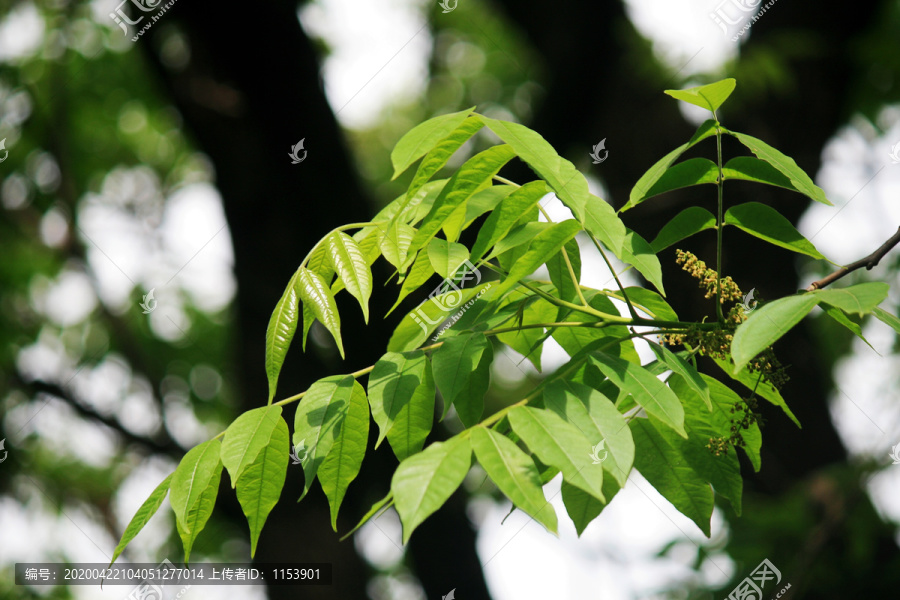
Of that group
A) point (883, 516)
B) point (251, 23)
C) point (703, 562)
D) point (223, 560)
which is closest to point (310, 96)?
point (251, 23)

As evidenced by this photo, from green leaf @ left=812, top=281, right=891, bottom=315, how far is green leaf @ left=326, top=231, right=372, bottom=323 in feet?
2.75

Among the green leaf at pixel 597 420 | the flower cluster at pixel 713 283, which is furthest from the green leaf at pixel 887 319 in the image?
the green leaf at pixel 597 420

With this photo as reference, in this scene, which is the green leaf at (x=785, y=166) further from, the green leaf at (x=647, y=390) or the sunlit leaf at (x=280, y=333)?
the sunlit leaf at (x=280, y=333)

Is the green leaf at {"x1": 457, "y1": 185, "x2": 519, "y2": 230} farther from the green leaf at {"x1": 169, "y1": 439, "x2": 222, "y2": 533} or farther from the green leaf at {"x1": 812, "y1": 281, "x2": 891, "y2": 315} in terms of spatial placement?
the green leaf at {"x1": 169, "y1": 439, "x2": 222, "y2": 533}

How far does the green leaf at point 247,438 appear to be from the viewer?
1230 mm

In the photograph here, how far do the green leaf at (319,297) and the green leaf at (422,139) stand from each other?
0.98 feet

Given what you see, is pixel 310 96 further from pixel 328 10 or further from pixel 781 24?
pixel 328 10

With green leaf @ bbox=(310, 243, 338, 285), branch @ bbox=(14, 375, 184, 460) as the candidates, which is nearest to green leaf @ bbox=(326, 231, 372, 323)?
green leaf @ bbox=(310, 243, 338, 285)

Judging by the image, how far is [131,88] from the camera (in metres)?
7.67

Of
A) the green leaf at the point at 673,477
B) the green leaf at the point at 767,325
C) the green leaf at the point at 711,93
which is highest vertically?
the green leaf at the point at 711,93

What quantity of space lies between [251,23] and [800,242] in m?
3.48

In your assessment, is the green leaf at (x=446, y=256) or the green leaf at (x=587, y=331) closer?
the green leaf at (x=446, y=256)

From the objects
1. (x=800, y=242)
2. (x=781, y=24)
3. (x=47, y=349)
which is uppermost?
(x=47, y=349)

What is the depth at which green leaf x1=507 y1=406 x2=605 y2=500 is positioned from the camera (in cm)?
99
